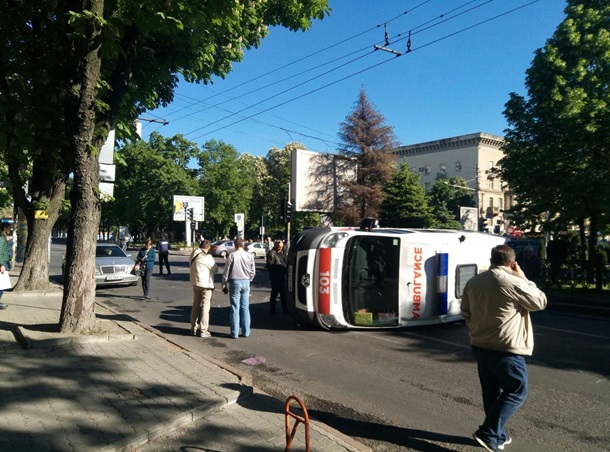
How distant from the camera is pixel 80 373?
5.57 metres

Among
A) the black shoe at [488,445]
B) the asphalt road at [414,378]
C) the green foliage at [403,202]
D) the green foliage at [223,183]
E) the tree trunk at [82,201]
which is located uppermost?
the green foliage at [223,183]

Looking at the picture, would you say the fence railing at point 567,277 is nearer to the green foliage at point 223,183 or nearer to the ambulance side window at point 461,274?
the ambulance side window at point 461,274

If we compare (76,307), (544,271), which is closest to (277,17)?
(76,307)

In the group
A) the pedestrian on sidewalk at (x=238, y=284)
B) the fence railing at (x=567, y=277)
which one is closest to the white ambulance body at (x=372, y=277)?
the pedestrian on sidewalk at (x=238, y=284)

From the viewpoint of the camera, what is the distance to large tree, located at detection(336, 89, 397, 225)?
3238cm

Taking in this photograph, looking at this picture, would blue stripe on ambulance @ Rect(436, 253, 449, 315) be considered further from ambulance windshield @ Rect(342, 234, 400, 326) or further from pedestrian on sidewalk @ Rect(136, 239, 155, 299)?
pedestrian on sidewalk @ Rect(136, 239, 155, 299)

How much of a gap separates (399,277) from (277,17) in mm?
7288

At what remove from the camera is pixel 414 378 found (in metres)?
6.21

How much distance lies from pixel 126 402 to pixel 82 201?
384cm

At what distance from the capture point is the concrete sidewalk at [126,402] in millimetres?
3895

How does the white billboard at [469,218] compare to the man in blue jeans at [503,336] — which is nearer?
the man in blue jeans at [503,336]

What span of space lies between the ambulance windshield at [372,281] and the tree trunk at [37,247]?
870 centimetres

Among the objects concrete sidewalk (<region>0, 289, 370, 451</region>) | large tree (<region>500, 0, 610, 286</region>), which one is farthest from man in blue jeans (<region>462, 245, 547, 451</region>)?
large tree (<region>500, 0, 610, 286</region>)

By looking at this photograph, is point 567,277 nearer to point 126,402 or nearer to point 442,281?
point 442,281
